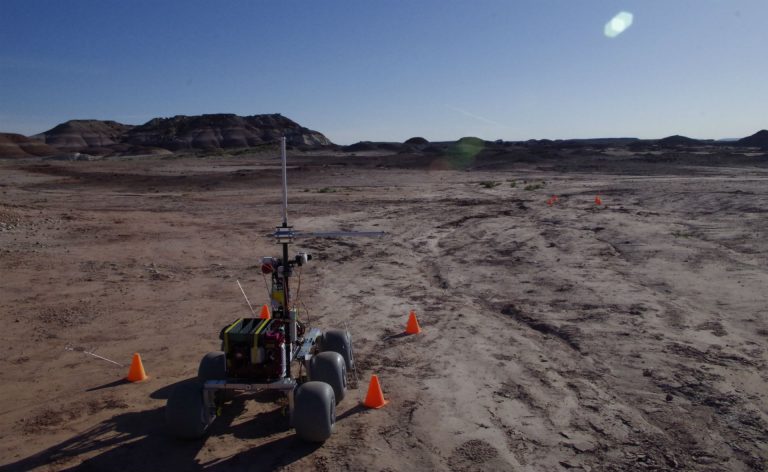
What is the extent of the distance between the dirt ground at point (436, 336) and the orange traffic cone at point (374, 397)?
4.6 inches

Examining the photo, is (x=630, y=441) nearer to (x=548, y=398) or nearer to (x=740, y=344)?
(x=548, y=398)

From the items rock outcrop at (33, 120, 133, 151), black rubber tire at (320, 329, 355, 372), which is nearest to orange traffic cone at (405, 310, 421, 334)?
black rubber tire at (320, 329, 355, 372)

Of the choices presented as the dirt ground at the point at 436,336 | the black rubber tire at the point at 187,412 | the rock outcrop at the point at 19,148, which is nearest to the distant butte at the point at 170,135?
the rock outcrop at the point at 19,148

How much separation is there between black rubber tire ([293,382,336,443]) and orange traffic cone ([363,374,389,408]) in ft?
3.33

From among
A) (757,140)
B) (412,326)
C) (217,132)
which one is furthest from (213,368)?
(217,132)

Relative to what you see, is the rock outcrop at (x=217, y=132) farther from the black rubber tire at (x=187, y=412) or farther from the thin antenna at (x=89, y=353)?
the black rubber tire at (x=187, y=412)

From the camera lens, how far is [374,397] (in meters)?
6.38

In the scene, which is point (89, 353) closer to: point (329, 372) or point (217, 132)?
point (329, 372)

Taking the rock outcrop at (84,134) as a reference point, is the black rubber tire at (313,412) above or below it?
below

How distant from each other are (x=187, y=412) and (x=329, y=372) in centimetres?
144

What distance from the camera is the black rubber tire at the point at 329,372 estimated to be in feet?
20.0

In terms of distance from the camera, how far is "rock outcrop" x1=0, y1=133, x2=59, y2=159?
101m

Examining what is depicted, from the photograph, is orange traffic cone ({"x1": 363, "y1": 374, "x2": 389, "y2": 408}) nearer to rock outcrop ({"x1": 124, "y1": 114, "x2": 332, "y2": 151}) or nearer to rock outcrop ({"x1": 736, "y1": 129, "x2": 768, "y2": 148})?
rock outcrop ({"x1": 736, "y1": 129, "x2": 768, "y2": 148})

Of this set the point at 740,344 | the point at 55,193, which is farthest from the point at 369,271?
the point at 55,193
